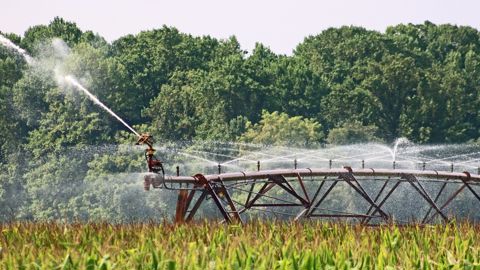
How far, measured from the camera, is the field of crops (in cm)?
2698

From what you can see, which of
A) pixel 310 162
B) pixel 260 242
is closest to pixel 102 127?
pixel 310 162

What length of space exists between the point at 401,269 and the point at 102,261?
16.1ft

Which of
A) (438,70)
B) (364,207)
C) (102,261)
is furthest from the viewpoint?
(438,70)

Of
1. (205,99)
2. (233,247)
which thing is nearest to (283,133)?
(205,99)

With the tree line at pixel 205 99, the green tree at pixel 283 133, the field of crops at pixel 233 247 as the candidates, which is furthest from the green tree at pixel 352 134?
the field of crops at pixel 233 247

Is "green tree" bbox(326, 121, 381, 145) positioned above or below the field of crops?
above

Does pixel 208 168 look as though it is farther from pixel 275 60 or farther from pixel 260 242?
pixel 260 242

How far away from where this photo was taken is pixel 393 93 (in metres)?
154

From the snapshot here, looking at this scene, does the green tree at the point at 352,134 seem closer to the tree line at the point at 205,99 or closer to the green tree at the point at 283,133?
the tree line at the point at 205,99

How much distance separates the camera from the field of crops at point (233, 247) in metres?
27.0

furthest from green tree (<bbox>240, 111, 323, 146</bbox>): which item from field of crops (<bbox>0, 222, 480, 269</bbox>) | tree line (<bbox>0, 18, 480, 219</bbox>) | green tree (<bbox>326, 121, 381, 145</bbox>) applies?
field of crops (<bbox>0, 222, 480, 269</bbox>)

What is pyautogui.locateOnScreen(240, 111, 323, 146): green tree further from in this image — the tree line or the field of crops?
the field of crops

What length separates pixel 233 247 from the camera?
2848 centimetres

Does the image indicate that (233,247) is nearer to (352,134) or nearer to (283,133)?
(283,133)
